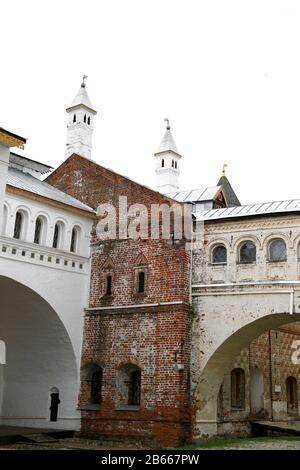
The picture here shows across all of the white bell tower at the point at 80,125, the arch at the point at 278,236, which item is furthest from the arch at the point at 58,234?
the arch at the point at 278,236

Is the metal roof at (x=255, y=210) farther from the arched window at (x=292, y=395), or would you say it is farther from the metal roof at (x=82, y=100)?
the arched window at (x=292, y=395)

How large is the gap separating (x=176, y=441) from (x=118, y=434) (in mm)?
1968

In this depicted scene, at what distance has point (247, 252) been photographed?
17.8m

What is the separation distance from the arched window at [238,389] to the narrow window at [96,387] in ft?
14.9

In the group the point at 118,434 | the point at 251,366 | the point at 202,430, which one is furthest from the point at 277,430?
the point at 118,434

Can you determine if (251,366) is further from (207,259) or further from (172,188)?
(172,188)

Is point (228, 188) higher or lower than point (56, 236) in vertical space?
higher

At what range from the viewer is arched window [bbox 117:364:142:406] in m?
18.3

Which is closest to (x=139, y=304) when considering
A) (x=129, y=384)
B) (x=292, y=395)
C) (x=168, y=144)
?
(x=129, y=384)

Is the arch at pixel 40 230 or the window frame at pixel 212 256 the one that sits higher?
the arch at pixel 40 230

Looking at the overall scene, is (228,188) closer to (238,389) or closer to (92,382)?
(238,389)

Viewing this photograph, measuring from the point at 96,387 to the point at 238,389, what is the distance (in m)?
5.08

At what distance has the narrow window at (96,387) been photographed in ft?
62.3

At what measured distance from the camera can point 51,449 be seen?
52.8ft
